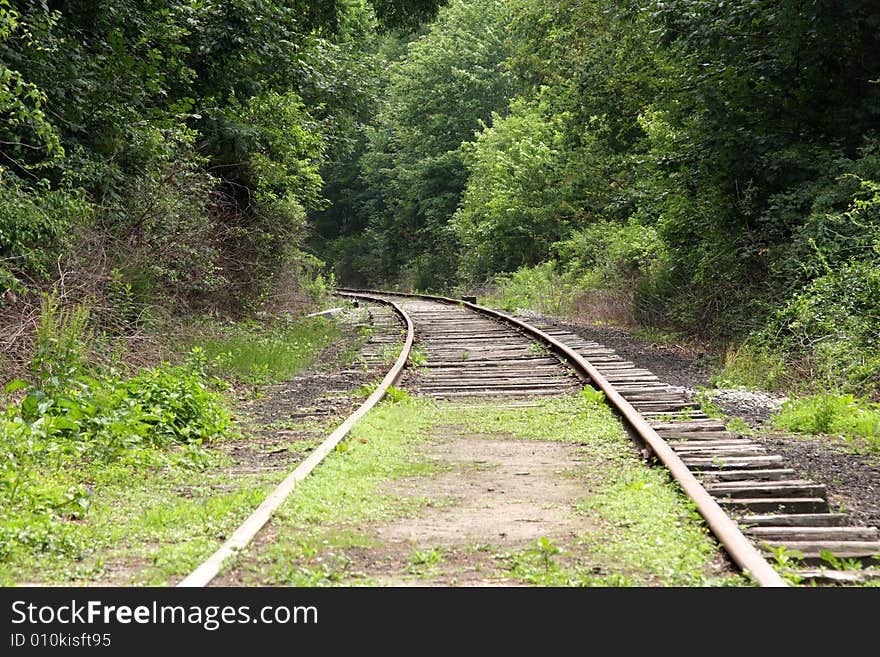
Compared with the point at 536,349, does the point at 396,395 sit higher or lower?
lower

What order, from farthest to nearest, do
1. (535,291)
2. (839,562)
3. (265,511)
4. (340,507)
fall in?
(535,291) < (340,507) < (265,511) < (839,562)

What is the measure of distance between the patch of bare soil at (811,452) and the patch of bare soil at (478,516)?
152 cm

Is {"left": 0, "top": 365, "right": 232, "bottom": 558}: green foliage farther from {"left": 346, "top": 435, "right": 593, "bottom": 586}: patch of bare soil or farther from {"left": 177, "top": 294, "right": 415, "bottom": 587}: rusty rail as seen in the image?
{"left": 346, "top": 435, "right": 593, "bottom": 586}: patch of bare soil

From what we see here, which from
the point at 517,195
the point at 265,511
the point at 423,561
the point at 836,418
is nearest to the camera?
the point at 423,561

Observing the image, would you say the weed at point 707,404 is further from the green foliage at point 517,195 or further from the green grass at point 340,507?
the green foliage at point 517,195

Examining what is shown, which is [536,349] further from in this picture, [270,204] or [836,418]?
[270,204]

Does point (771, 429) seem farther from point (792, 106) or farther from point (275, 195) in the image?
point (275, 195)

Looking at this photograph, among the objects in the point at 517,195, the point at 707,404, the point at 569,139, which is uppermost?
the point at 569,139

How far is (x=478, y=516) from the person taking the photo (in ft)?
16.8

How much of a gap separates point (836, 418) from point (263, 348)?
8.14 meters

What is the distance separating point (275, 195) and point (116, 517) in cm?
1554

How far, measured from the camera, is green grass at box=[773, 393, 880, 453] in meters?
7.28

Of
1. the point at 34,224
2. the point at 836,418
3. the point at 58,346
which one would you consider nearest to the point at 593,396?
the point at 836,418

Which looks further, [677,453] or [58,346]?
[58,346]
